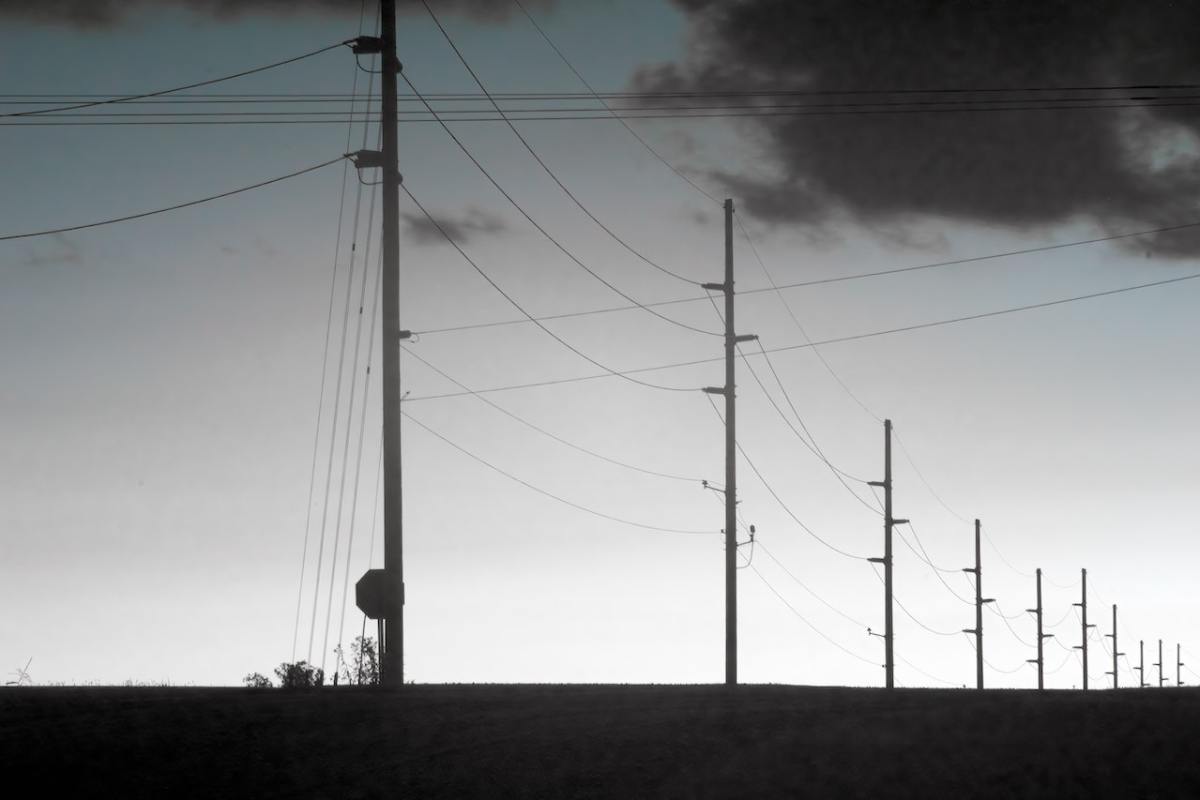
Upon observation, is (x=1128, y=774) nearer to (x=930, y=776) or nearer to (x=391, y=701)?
(x=930, y=776)

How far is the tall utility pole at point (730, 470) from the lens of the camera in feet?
133

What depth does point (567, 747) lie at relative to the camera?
62.8 feet

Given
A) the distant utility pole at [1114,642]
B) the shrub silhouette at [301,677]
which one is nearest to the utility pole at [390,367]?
the shrub silhouette at [301,677]

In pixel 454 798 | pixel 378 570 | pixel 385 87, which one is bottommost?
pixel 454 798

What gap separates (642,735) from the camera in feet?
66.0

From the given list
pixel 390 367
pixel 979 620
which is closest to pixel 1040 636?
pixel 979 620

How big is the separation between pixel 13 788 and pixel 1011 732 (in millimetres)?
13708

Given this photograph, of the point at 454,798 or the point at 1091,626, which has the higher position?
the point at 1091,626

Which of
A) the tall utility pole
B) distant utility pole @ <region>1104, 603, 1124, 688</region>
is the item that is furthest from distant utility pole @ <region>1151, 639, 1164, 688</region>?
the tall utility pole

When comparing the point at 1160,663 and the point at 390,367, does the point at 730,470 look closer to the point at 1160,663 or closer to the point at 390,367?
the point at 390,367

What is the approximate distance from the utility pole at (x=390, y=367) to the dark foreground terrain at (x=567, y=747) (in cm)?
450

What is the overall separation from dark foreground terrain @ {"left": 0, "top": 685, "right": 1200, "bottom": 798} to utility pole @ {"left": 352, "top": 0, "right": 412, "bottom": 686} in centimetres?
450

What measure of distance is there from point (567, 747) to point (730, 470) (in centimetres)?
2433

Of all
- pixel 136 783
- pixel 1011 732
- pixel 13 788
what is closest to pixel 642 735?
pixel 1011 732
